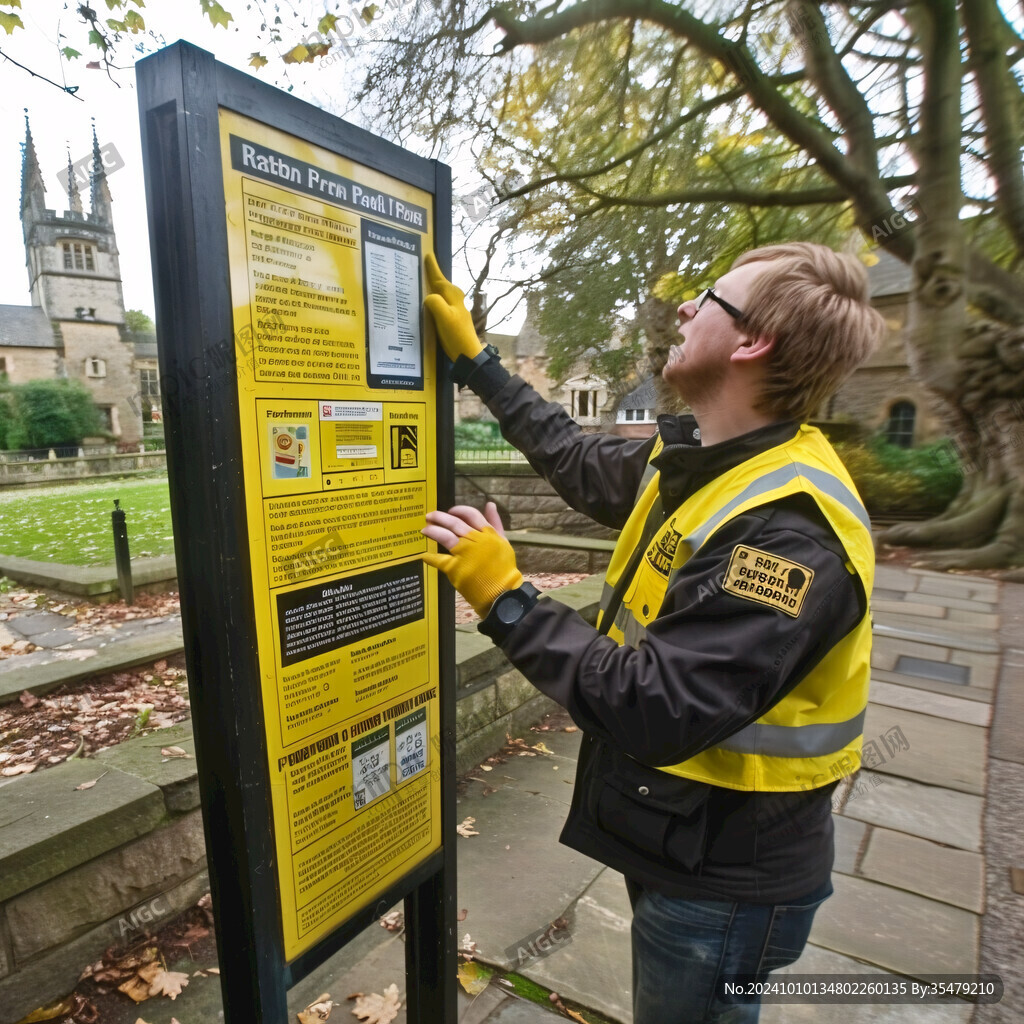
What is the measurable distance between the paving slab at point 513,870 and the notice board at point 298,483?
1004 mm

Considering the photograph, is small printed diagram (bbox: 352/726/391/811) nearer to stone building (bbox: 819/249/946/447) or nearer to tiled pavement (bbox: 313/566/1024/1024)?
tiled pavement (bbox: 313/566/1024/1024)

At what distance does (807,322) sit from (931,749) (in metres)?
3.74

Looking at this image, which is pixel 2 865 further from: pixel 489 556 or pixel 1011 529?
pixel 1011 529

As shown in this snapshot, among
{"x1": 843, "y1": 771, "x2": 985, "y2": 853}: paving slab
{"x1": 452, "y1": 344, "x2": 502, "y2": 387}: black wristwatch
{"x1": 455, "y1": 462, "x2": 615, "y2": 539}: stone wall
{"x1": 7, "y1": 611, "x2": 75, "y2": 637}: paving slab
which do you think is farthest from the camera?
{"x1": 455, "y1": 462, "x2": 615, "y2": 539}: stone wall

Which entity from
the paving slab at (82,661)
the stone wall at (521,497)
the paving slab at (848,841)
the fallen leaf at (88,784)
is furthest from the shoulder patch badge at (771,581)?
the stone wall at (521,497)

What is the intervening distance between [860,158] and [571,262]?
12.9ft

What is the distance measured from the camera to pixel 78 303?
312 cm

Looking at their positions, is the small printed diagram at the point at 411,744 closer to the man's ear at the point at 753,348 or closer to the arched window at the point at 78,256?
the man's ear at the point at 753,348

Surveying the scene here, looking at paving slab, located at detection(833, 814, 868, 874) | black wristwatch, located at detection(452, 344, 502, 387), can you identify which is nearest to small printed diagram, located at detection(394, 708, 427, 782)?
black wristwatch, located at detection(452, 344, 502, 387)

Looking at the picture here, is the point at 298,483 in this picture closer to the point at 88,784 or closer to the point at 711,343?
the point at 711,343

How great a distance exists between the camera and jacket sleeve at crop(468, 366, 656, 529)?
1.92 m

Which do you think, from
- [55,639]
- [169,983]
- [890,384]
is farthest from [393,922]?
[890,384]

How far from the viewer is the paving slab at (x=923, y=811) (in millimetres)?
3070

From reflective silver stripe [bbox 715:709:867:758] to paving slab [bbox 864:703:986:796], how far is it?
2965 mm
